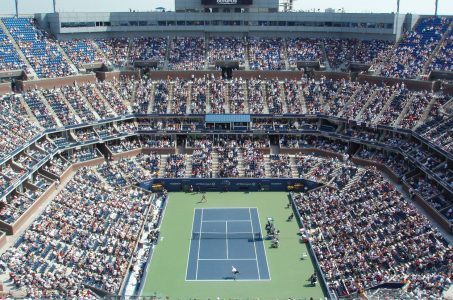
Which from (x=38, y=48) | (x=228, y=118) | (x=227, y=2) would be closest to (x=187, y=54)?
(x=227, y=2)

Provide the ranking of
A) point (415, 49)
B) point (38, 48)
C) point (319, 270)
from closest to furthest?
point (319, 270) → point (415, 49) → point (38, 48)

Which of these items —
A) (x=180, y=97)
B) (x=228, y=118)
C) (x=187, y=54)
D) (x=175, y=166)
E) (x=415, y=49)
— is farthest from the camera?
(x=187, y=54)

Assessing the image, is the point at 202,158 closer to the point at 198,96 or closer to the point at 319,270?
the point at 198,96

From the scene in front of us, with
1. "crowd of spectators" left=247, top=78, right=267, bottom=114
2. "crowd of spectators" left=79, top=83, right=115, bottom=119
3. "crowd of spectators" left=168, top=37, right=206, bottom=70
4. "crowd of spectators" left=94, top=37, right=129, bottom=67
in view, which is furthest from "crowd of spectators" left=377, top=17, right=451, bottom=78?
"crowd of spectators" left=79, top=83, right=115, bottom=119

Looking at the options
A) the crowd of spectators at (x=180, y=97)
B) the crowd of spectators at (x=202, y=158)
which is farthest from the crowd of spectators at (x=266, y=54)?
the crowd of spectators at (x=202, y=158)

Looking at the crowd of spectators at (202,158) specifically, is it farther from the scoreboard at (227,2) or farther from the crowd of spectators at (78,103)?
the scoreboard at (227,2)

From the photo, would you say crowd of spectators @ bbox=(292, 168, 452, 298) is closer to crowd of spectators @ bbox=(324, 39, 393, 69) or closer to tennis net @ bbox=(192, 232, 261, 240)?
tennis net @ bbox=(192, 232, 261, 240)

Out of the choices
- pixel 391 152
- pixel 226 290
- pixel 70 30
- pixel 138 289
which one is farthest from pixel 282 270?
pixel 70 30
